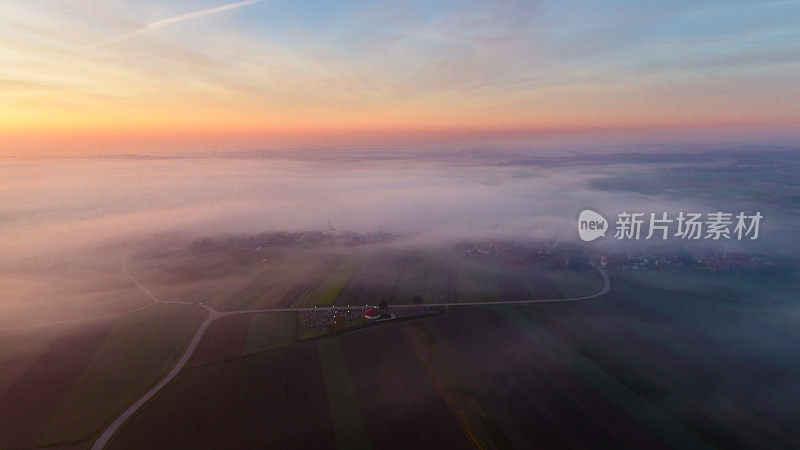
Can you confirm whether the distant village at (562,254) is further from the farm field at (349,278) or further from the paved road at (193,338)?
the paved road at (193,338)

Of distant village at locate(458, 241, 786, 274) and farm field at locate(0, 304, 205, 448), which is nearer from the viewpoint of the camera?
farm field at locate(0, 304, 205, 448)

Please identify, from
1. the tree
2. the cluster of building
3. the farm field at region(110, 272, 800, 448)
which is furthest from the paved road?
the cluster of building

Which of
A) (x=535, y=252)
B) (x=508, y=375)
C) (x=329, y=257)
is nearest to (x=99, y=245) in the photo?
(x=329, y=257)

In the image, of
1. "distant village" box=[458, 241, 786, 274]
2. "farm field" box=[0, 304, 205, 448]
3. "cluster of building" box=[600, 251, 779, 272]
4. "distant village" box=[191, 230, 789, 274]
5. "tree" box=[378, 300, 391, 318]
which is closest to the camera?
"farm field" box=[0, 304, 205, 448]

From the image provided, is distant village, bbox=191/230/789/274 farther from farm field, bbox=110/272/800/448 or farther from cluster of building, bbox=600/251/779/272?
farm field, bbox=110/272/800/448

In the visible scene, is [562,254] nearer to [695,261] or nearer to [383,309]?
[695,261]
